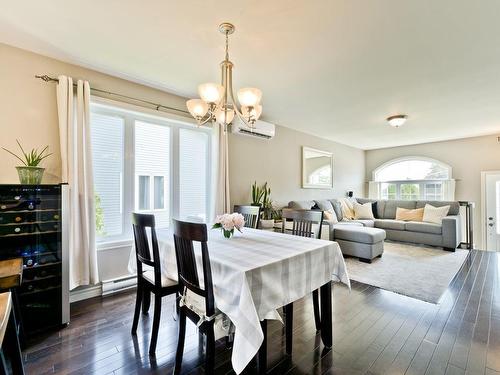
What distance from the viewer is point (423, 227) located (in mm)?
5285

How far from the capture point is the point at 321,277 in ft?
6.02

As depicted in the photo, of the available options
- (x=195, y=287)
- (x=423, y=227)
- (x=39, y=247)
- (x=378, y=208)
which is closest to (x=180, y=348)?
(x=195, y=287)

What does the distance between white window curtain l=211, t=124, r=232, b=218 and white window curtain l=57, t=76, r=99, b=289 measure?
63.1 inches

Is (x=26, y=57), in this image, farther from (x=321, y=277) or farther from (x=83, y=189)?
(x=321, y=277)

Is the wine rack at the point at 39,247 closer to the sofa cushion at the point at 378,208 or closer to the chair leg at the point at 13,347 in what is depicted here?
the chair leg at the point at 13,347

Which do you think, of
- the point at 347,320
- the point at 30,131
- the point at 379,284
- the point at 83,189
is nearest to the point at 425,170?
the point at 379,284

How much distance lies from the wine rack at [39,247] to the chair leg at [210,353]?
1599 millimetres

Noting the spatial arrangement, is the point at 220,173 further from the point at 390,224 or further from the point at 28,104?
the point at 390,224

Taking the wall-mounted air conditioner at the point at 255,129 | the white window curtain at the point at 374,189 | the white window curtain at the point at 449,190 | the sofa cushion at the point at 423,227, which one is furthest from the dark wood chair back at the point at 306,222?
the white window curtain at the point at 374,189

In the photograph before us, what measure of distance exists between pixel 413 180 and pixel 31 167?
798cm

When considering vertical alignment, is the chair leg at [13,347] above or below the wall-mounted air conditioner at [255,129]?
below

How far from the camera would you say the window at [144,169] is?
114 inches

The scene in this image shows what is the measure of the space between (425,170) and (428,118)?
113 inches

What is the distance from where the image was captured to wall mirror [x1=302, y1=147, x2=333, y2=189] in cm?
557
